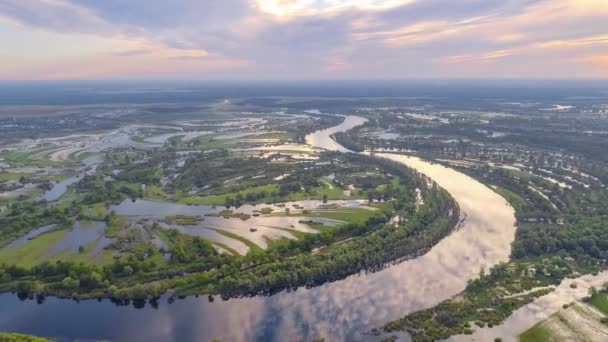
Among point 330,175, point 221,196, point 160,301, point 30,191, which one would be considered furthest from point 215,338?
point 30,191

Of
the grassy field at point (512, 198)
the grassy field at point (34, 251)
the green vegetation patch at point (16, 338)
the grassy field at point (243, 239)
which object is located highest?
the green vegetation patch at point (16, 338)

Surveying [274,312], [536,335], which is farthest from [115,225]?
[536,335]

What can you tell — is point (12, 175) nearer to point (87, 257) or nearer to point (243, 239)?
point (87, 257)

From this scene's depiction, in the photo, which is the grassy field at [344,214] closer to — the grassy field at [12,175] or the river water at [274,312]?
the river water at [274,312]

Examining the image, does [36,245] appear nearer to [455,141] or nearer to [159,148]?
[159,148]

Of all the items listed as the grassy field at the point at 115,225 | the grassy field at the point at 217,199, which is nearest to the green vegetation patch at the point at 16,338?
the grassy field at the point at 115,225

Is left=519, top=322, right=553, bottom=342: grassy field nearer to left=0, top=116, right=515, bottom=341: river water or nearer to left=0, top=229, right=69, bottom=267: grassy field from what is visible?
left=0, top=116, right=515, bottom=341: river water

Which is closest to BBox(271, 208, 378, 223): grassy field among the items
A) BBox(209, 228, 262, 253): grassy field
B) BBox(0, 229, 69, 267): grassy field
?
BBox(209, 228, 262, 253): grassy field
